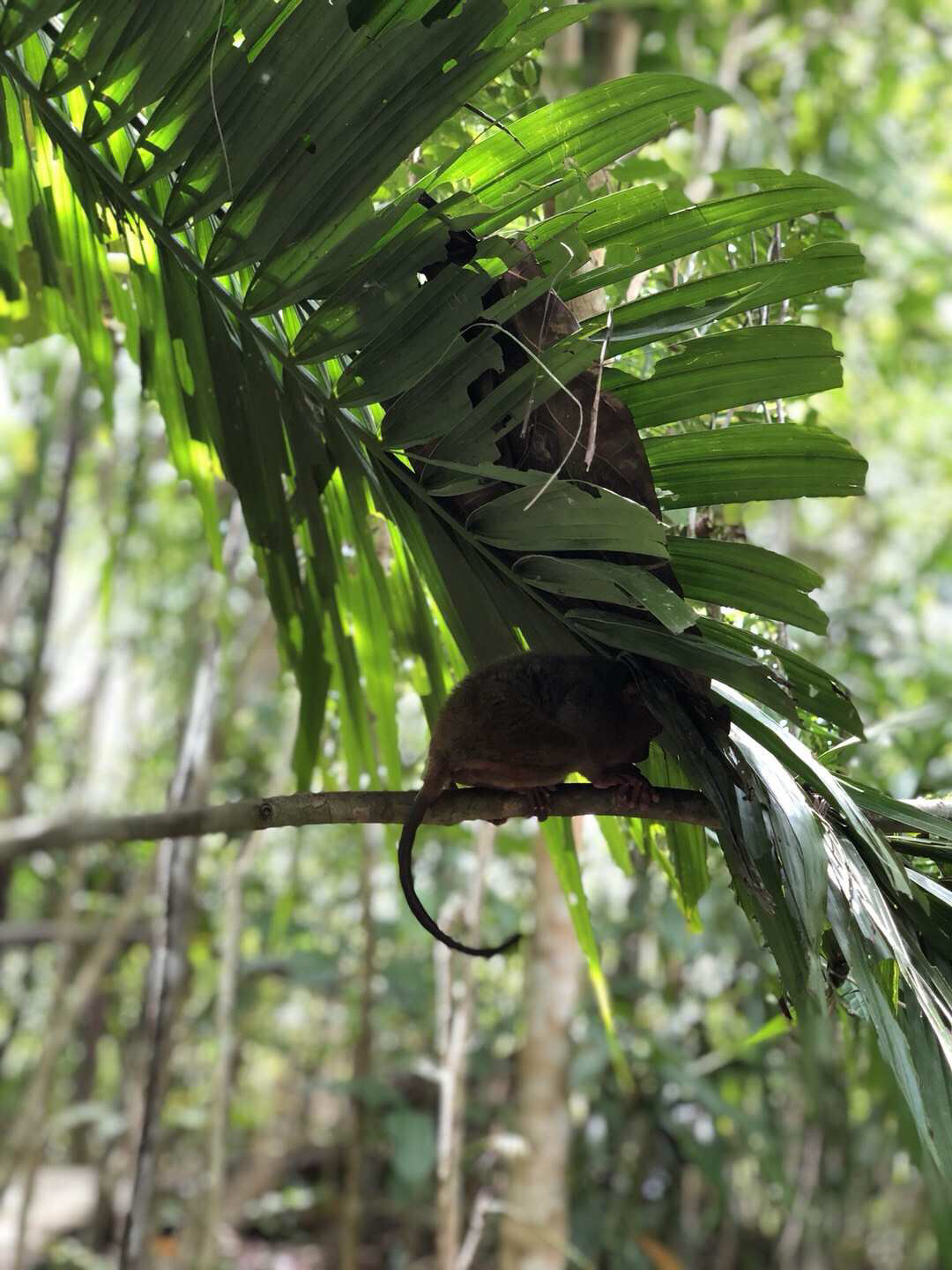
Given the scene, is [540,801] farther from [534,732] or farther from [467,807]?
[534,732]

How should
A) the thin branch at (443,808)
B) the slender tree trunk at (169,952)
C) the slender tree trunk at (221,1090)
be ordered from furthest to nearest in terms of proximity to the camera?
the slender tree trunk at (221,1090) → the slender tree trunk at (169,952) → the thin branch at (443,808)

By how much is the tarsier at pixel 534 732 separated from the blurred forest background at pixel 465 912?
29 cm

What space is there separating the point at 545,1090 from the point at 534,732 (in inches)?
85.1

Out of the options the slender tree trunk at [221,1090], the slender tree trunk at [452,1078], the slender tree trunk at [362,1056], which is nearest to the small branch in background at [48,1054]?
the slender tree trunk at [221,1090]

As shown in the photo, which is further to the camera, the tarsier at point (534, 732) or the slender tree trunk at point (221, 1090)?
the slender tree trunk at point (221, 1090)

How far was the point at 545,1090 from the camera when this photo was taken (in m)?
3.68

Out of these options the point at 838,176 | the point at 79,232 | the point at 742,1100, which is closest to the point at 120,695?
the point at 742,1100

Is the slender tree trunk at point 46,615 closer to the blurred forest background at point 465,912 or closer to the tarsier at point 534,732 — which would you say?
the blurred forest background at point 465,912

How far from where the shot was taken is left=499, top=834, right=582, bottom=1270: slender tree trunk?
3.52 m

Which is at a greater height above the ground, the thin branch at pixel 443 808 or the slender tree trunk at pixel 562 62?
the slender tree trunk at pixel 562 62

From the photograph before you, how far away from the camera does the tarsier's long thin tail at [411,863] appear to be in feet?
5.39

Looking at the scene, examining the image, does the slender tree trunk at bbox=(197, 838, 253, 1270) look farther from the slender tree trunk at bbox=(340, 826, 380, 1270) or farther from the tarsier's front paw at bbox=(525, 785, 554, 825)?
the tarsier's front paw at bbox=(525, 785, 554, 825)

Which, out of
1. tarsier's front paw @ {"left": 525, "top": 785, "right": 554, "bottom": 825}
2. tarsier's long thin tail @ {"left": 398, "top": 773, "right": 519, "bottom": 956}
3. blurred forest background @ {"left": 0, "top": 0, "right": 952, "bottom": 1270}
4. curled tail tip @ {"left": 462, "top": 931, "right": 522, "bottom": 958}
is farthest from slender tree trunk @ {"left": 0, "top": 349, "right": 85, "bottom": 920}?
tarsier's front paw @ {"left": 525, "top": 785, "right": 554, "bottom": 825}

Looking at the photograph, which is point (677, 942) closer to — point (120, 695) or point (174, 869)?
point (174, 869)
